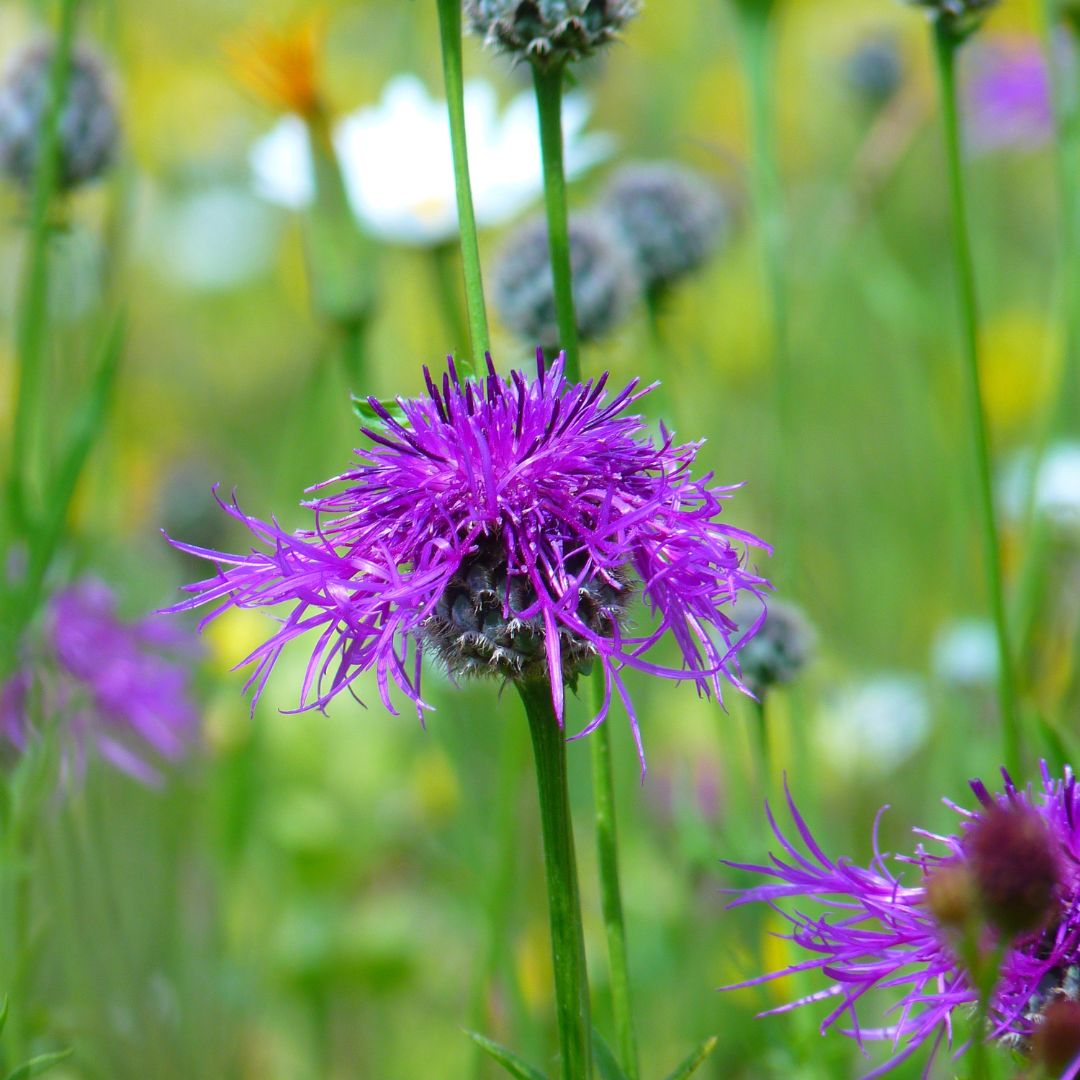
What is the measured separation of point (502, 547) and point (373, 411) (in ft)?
0.47

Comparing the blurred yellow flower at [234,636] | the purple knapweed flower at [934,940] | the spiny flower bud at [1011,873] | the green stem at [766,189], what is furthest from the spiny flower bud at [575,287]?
the spiny flower bud at [1011,873]

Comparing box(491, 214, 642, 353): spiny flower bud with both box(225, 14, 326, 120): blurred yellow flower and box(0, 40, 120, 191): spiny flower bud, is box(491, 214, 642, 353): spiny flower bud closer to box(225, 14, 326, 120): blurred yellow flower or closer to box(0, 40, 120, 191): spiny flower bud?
box(225, 14, 326, 120): blurred yellow flower

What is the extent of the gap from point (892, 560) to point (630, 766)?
3.70ft

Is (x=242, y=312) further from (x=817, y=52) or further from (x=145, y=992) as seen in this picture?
(x=145, y=992)

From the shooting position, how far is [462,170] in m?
0.97

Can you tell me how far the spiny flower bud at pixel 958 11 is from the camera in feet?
4.02

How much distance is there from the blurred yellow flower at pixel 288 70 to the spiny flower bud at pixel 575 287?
0.32 metres

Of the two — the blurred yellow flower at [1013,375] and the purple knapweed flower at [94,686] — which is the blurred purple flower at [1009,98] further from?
the purple knapweed flower at [94,686]

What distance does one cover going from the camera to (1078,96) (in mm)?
2043

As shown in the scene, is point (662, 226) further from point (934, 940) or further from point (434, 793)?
point (934, 940)

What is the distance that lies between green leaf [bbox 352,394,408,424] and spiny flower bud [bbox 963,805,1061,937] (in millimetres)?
477

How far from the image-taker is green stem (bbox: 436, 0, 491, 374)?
96cm

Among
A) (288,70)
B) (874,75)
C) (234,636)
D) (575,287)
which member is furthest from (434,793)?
(874,75)

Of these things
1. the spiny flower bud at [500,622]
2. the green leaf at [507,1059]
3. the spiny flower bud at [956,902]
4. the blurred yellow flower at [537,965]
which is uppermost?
the spiny flower bud at [500,622]
